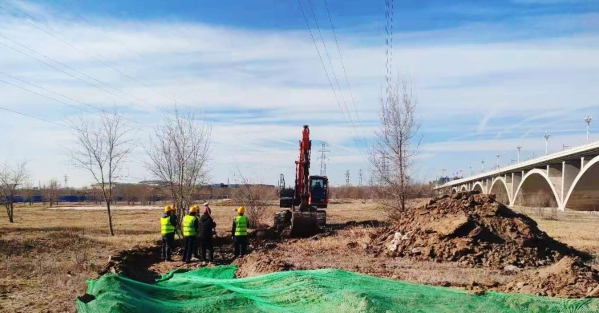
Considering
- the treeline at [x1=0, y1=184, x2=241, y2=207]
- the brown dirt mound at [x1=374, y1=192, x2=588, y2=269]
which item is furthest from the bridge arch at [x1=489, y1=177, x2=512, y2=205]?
the brown dirt mound at [x1=374, y1=192, x2=588, y2=269]

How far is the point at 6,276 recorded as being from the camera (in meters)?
11.9

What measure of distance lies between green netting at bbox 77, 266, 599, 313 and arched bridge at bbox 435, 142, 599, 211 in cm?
3008

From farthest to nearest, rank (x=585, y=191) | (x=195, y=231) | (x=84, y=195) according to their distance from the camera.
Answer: (x=84, y=195)
(x=585, y=191)
(x=195, y=231)

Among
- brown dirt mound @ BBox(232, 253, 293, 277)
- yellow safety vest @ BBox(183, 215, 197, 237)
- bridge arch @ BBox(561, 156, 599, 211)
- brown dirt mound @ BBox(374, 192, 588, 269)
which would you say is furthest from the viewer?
bridge arch @ BBox(561, 156, 599, 211)

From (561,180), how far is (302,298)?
5126 cm

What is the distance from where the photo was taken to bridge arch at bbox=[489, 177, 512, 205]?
71625 mm

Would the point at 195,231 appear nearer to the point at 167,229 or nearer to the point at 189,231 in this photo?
the point at 189,231

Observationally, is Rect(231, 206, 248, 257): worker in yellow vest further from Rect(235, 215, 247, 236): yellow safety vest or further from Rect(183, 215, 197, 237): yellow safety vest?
Rect(183, 215, 197, 237): yellow safety vest

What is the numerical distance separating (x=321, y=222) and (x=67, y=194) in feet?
325

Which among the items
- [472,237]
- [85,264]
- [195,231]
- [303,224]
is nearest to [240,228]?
[195,231]

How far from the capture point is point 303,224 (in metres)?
22.8

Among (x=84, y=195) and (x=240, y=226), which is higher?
(x=84, y=195)

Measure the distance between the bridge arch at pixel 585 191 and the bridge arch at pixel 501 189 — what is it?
724 inches

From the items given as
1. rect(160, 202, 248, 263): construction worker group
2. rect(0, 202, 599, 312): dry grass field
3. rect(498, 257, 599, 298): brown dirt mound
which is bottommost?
rect(0, 202, 599, 312): dry grass field
